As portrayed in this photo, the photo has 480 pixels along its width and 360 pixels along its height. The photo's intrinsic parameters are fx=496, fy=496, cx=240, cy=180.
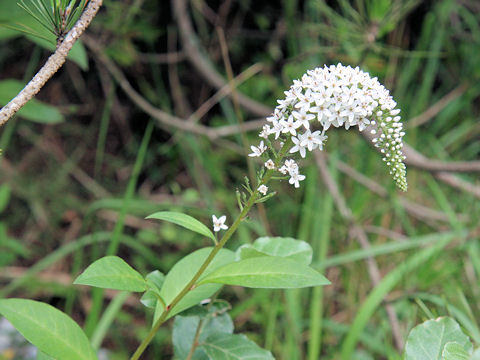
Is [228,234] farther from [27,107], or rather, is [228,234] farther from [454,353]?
[27,107]

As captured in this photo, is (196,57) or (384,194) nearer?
(384,194)

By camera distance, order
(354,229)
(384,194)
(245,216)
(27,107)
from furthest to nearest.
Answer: (384,194)
(354,229)
(27,107)
(245,216)

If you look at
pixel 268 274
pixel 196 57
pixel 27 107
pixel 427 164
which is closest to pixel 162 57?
pixel 196 57

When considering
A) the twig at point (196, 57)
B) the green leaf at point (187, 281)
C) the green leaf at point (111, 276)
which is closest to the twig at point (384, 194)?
the twig at point (196, 57)

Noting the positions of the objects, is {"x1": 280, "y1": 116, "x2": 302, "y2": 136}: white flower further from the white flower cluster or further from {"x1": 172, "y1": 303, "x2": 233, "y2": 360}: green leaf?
{"x1": 172, "y1": 303, "x2": 233, "y2": 360}: green leaf

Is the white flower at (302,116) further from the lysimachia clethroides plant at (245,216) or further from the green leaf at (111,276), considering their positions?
Answer: the green leaf at (111,276)

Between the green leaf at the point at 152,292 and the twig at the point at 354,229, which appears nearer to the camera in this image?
the green leaf at the point at 152,292

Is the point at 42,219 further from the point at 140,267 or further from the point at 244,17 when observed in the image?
the point at 244,17

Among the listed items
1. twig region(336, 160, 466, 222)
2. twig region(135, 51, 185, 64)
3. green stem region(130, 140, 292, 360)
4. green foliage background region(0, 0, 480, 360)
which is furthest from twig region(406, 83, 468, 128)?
green stem region(130, 140, 292, 360)
